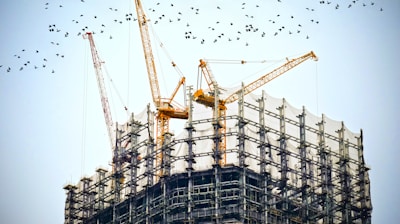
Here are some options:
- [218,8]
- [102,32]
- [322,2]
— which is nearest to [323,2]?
[322,2]

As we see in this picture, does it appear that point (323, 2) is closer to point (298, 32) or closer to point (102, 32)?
point (298, 32)

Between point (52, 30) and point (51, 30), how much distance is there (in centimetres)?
24

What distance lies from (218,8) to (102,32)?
72.5ft

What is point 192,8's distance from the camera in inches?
7569

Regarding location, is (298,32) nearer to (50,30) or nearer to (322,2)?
(322,2)

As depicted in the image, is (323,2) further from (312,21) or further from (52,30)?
(52,30)

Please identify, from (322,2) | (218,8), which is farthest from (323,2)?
Answer: (218,8)

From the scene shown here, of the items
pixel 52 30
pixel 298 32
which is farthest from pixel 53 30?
pixel 298 32

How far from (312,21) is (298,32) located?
611cm

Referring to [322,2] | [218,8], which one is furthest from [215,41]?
[322,2]

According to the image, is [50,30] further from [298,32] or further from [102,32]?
[298,32]

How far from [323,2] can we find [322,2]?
0.62 ft

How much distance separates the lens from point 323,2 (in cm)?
19625

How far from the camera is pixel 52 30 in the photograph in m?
194
